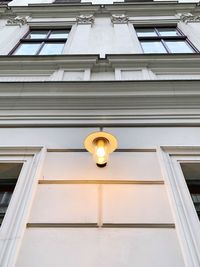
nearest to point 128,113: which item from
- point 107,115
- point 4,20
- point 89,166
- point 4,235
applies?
point 107,115

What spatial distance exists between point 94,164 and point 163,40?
6.20 m

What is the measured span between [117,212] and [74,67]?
398 centimetres

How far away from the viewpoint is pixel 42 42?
8.83 metres

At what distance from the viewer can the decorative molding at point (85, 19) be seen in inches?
380

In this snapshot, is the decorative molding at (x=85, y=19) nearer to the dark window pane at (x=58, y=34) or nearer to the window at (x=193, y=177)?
the dark window pane at (x=58, y=34)

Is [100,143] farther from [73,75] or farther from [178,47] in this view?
[178,47]

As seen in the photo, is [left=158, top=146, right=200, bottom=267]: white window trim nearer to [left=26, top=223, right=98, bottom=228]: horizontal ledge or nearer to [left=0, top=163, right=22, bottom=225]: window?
[left=26, top=223, right=98, bottom=228]: horizontal ledge

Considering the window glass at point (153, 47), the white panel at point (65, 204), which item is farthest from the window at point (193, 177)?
the window glass at point (153, 47)

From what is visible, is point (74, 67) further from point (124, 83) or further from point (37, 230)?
point (37, 230)

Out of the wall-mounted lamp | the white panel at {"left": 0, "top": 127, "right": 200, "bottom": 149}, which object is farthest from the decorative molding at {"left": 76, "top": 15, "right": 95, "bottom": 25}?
the wall-mounted lamp

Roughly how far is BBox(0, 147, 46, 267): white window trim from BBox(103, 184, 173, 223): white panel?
37.6 inches

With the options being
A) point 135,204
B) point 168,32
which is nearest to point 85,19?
point 168,32

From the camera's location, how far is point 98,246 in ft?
9.44

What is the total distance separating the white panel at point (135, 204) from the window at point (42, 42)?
5667mm
